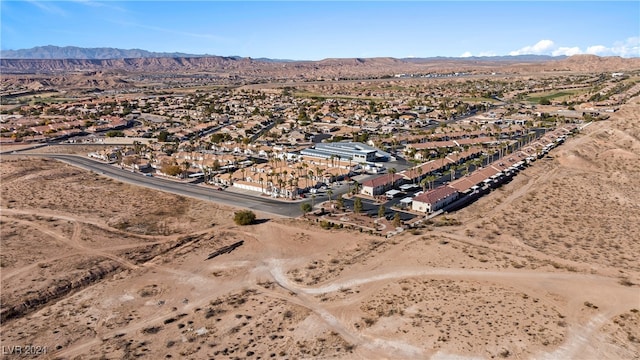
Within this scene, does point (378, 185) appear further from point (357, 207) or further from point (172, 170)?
point (172, 170)

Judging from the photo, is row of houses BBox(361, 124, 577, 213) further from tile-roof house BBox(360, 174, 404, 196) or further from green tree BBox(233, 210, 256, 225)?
green tree BBox(233, 210, 256, 225)

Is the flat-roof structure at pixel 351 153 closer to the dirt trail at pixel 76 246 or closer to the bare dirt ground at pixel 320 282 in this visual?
the bare dirt ground at pixel 320 282

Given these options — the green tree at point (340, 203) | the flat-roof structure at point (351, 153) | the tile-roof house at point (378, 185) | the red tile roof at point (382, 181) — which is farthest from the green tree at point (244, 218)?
the flat-roof structure at point (351, 153)

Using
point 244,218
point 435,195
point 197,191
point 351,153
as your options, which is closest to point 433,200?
point 435,195

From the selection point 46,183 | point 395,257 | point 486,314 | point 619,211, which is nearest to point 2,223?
point 46,183

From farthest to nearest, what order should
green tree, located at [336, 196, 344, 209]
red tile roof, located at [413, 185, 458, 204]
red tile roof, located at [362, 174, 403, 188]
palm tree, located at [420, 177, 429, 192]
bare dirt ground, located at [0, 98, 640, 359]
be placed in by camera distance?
red tile roof, located at [362, 174, 403, 188]
palm tree, located at [420, 177, 429, 192]
green tree, located at [336, 196, 344, 209]
red tile roof, located at [413, 185, 458, 204]
bare dirt ground, located at [0, 98, 640, 359]

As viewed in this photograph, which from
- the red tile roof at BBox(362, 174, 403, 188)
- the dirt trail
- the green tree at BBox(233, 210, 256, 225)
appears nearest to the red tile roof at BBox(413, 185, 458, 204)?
the red tile roof at BBox(362, 174, 403, 188)
